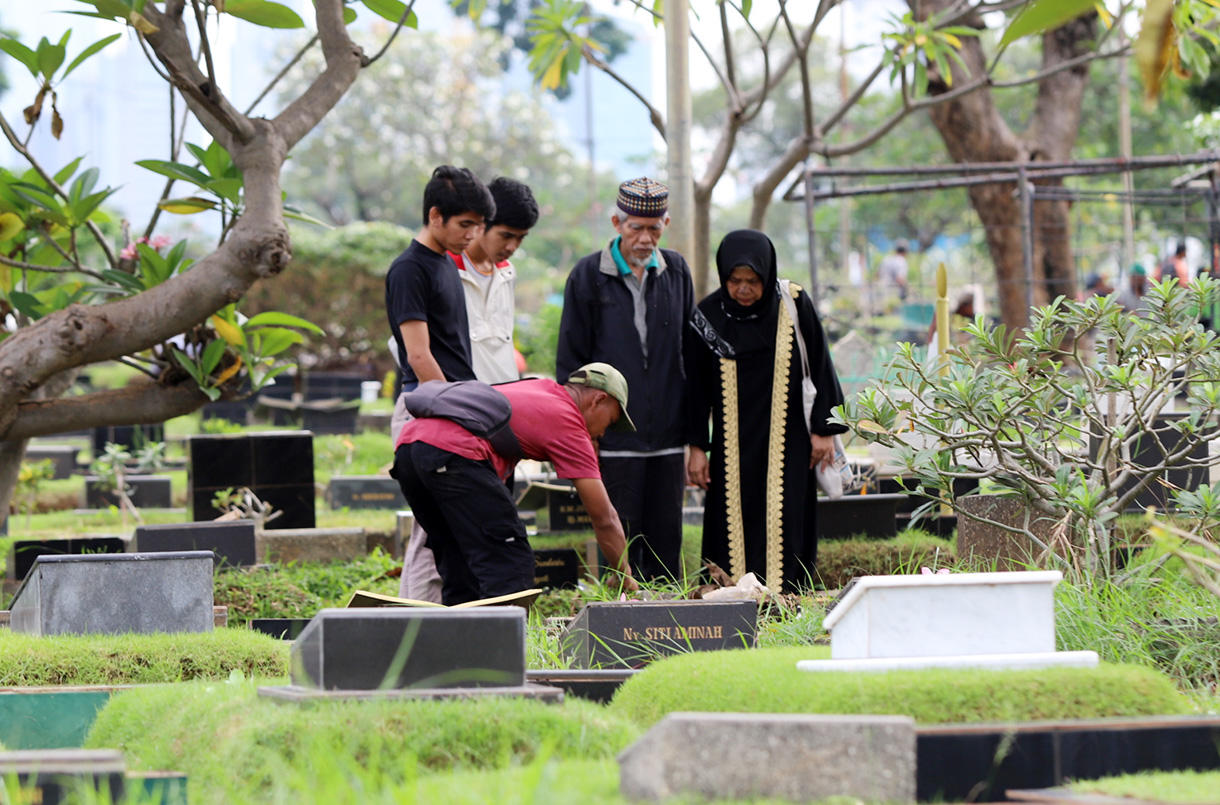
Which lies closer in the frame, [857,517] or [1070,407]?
[1070,407]

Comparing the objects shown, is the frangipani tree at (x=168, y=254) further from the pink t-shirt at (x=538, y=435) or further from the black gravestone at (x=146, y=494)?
the black gravestone at (x=146, y=494)

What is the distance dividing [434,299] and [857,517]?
2.57 meters

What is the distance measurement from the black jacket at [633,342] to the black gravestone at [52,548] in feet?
8.00

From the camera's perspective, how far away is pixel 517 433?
14.5 feet

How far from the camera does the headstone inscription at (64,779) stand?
8.14ft

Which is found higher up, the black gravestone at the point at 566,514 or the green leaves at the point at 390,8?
the green leaves at the point at 390,8

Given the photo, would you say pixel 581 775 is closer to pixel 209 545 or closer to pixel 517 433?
pixel 517 433

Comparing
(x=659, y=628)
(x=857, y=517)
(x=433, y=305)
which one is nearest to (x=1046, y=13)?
(x=659, y=628)

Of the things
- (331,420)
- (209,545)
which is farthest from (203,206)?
(331,420)

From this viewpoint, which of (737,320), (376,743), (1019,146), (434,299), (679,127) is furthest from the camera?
(1019,146)

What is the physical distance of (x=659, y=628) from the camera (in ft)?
13.2

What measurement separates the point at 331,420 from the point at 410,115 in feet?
83.6

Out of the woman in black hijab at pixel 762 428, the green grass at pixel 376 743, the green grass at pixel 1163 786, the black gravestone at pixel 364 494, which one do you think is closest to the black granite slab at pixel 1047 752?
the green grass at pixel 1163 786

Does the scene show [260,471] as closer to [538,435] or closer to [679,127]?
[679,127]
